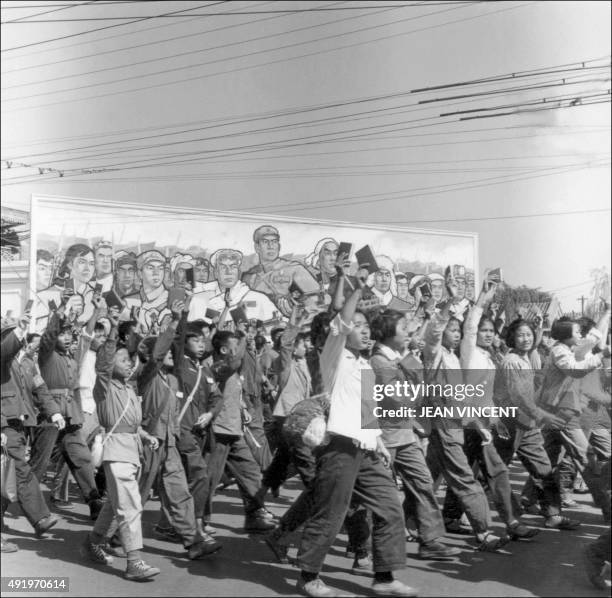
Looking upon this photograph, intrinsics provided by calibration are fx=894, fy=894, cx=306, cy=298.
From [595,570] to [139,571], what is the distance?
2.61 metres

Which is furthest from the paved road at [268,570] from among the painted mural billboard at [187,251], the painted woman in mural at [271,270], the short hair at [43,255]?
the short hair at [43,255]

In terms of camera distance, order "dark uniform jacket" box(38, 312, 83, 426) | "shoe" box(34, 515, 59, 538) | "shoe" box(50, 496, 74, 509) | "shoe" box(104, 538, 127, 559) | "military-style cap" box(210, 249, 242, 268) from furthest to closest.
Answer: "military-style cap" box(210, 249, 242, 268)
"shoe" box(50, 496, 74, 509)
"dark uniform jacket" box(38, 312, 83, 426)
"shoe" box(34, 515, 59, 538)
"shoe" box(104, 538, 127, 559)

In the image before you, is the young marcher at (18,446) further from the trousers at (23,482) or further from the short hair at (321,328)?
the short hair at (321,328)

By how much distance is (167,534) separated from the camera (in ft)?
21.2

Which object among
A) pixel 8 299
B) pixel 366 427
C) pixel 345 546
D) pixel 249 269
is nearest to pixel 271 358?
pixel 345 546

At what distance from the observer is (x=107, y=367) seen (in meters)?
5.75

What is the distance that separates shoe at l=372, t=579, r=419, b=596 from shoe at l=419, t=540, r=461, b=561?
80 centimetres

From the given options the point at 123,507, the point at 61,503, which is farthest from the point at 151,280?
the point at 123,507

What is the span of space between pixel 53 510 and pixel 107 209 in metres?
10.4

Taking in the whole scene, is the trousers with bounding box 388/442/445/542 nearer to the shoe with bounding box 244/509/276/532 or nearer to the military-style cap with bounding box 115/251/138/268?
the shoe with bounding box 244/509/276/532

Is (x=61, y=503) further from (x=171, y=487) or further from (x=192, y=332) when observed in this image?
(x=192, y=332)

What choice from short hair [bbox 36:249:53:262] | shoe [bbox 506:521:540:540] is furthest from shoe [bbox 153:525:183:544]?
short hair [bbox 36:249:53:262]

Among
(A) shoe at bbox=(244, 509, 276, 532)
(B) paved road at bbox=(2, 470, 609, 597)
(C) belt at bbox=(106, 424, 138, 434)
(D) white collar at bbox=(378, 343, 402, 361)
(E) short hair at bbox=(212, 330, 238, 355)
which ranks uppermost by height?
(E) short hair at bbox=(212, 330, 238, 355)

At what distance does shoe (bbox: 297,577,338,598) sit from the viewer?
16.1 feet
